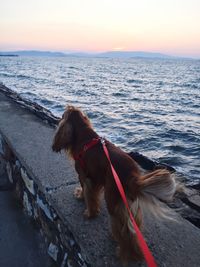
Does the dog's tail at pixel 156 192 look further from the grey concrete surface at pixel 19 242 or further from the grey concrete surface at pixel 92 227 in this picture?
the grey concrete surface at pixel 19 242

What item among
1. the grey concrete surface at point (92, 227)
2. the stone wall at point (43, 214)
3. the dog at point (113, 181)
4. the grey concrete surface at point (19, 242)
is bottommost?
the grey concrete surface at point (19, 242)

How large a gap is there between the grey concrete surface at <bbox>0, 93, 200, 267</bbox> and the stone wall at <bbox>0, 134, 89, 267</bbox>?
114mm

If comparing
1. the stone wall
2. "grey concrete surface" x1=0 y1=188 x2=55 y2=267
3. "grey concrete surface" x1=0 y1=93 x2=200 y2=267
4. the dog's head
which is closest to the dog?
the dog's head

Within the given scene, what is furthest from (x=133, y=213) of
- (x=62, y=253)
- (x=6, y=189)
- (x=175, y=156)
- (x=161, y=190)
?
(x=175, y=156)

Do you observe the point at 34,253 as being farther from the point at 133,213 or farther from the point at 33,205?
the point at 133,213

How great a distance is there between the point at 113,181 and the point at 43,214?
1502mm

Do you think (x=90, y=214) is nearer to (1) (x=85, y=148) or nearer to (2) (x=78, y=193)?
(2) (x=78, y=193)

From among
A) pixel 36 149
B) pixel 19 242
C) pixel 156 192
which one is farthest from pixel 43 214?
pixel 156 192

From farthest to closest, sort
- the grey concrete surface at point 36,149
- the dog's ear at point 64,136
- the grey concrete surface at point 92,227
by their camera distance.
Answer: the grey concrete surface at point 36,149 < the dog's ear at point 64,136 < the grey concrete surface at point 92,227

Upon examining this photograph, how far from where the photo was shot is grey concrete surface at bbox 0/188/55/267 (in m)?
3.66

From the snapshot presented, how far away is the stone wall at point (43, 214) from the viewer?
124 inches

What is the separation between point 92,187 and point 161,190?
964 millimetres

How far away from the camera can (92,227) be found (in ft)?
10.4

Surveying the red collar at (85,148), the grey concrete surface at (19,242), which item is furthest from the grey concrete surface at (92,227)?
the grey concrete surface at (19,242)
